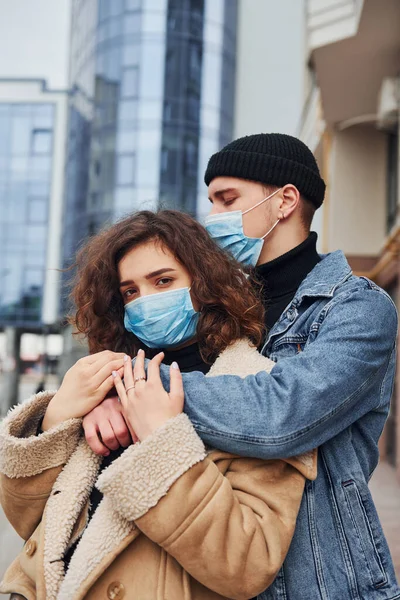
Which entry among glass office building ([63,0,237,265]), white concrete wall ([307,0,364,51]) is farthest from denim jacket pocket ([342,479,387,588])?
glass office building ([63,0,237,265])

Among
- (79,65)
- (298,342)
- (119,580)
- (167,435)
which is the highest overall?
(79,65)

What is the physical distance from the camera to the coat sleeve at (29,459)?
1.81m

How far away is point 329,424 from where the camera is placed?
1714 mm

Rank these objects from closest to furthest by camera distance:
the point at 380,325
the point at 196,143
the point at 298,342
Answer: the point at 380,325 < the point at 298,342 < the point at 196,143

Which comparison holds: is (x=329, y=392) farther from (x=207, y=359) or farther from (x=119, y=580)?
(x=119, y=580)

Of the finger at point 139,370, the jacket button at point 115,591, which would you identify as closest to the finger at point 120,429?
the finger at point 139,370

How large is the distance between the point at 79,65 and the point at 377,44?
27.0 metres

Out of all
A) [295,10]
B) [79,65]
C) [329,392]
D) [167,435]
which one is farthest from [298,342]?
[79,65]

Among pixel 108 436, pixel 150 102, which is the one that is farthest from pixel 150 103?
pixel 108 436

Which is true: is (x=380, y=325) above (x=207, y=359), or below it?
above

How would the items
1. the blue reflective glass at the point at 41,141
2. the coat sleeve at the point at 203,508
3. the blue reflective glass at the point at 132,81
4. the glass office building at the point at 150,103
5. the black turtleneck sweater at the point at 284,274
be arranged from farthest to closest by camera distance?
1. the blue reflective glass at the point at 41,141
2. the blue reflective glass at the point at 132,81
3. the glass office building at the point at 150,103
4. the black turtleneck sweater at the point at 284,274
5. the coat sleeve at the point at 203,508

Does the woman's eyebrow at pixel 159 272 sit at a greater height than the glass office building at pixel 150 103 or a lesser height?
lesser

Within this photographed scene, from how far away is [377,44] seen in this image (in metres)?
9.09

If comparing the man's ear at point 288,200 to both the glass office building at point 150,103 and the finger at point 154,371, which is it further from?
the glass office building at point 150,103
